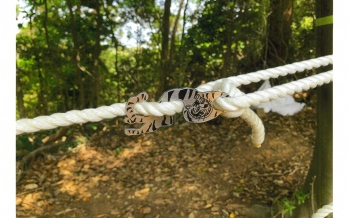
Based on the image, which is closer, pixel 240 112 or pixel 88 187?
pixel 240 112

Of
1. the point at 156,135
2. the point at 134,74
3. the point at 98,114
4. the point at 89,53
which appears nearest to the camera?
the point at 98,114

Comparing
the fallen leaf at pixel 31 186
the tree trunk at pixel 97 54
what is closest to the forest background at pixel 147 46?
the tree trunk at pixel 97 54

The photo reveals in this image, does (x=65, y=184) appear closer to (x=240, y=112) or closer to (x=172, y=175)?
(x=172, y=175)

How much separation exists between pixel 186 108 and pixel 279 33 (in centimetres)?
357

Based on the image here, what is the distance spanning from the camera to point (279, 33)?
3900mm

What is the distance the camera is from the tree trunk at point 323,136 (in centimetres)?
139

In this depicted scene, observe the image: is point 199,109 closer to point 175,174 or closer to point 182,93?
point 182,93

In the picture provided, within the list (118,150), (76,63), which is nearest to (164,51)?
(76,63)

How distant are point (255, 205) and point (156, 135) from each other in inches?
59.2

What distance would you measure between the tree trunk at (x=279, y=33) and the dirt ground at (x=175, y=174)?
829 millimetres

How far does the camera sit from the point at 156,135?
3.37 m

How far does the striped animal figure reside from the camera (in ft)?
2.22

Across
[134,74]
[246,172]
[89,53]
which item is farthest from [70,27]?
[246,172]

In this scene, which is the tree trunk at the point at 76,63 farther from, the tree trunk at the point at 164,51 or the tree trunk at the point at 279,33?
the tree trunk at the point at 279,33
